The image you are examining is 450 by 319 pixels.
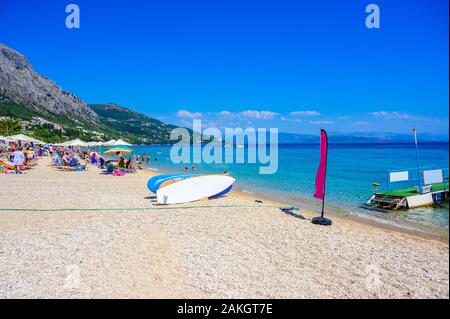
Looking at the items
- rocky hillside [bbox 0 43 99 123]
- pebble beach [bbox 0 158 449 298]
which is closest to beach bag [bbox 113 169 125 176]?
pebble beach [bbox 0 158 449 298]

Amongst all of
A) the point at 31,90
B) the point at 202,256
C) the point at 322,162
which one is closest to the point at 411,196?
the point at 322,162

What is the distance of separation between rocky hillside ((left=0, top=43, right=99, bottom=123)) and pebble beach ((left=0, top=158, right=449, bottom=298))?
159m

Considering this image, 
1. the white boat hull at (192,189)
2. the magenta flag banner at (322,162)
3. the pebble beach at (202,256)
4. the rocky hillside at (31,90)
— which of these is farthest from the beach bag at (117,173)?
the rocky hillside at (31,90)

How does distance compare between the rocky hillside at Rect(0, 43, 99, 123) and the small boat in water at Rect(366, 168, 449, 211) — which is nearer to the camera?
the small boat in water at Rect(366, 168, 449, 211)

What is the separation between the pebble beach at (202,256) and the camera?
500 cm

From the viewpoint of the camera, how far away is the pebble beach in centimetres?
500

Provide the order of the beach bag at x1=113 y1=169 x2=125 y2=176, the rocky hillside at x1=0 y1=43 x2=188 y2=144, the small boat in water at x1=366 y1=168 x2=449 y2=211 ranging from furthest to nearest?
the rocky hillside at x1=0 y1=43 x2=188 y2=144 < the beach bag at x1=113 y1=169 x2=125 y2=176 < the small boat in water at x1=366 y1=168 x2=449 y2=211

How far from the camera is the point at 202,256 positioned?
6.44 meters

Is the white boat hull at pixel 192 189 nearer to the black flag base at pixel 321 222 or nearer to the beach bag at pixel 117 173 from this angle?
the black flag base at pixel 321 222

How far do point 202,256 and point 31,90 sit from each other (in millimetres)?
181205

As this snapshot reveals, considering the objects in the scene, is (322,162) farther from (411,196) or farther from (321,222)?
(411,196)

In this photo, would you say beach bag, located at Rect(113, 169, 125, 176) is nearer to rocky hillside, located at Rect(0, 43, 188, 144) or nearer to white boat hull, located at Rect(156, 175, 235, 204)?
white boat hull, located at Rect(156, 175, 235, 204)
